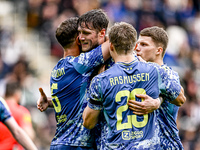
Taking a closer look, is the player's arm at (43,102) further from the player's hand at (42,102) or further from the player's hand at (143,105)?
the player's hand at (143,105)

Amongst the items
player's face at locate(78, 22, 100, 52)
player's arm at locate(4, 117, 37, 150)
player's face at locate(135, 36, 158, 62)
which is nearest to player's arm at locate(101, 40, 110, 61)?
player's face at locate(78, 22, 100, 52)

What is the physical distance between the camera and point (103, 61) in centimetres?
421

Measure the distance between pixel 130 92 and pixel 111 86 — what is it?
0.20 m

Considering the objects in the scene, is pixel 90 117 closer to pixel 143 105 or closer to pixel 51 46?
pixel 143 105

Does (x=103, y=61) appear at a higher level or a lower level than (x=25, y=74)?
higher

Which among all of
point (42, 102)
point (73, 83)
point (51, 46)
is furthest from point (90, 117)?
point (51, 46)

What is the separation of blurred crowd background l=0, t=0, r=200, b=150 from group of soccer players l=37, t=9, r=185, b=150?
17.8ft

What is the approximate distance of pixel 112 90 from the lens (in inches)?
147

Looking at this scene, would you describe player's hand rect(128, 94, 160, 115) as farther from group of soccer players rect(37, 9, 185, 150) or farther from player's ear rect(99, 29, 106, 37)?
player's ear rect(99, 29, 106, 37)

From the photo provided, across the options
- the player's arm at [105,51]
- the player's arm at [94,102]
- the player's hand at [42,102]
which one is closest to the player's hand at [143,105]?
the player's arm at [94,102]

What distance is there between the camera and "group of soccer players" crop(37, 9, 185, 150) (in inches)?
147

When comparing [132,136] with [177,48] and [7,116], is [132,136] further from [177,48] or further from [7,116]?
[177,48]

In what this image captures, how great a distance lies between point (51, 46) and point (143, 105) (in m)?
7.87

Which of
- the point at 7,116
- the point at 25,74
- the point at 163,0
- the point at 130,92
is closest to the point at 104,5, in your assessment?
the point at 163,0
